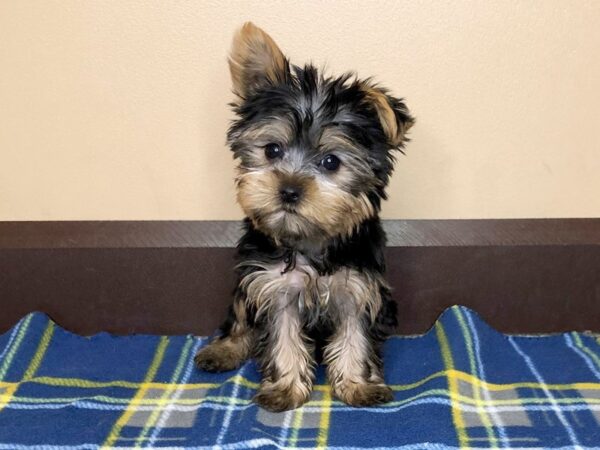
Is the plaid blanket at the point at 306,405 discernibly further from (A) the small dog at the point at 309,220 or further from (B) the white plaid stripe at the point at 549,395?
(A) the small dog at the point at 309,220

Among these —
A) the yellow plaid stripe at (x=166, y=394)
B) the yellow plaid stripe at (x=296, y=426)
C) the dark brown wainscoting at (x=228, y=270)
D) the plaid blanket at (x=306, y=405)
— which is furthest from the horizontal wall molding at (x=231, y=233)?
the yellow plaid stripe at (x=296, y=426)

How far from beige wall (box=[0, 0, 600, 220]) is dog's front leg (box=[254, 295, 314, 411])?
1.94 ft

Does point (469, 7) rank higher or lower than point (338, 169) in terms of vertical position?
higher

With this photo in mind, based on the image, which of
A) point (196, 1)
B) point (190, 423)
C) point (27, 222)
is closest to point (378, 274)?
point (190, 423)

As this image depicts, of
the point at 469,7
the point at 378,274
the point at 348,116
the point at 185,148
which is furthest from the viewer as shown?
the point at 185,148

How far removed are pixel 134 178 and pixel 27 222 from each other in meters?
0.44

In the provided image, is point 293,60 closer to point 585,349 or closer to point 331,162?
point 331,162

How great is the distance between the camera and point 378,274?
1929 mm

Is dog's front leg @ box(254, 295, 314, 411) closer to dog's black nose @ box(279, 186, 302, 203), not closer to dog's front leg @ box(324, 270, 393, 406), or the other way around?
dog's front leg @ box(324, 270, 393, 406)

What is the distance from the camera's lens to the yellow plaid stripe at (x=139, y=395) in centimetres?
177

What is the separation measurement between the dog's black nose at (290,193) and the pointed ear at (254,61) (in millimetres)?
339

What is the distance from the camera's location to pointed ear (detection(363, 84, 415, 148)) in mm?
1685

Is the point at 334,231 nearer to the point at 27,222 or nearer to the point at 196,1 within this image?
the point at 196,1

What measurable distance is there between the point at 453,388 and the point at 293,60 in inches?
45.9
